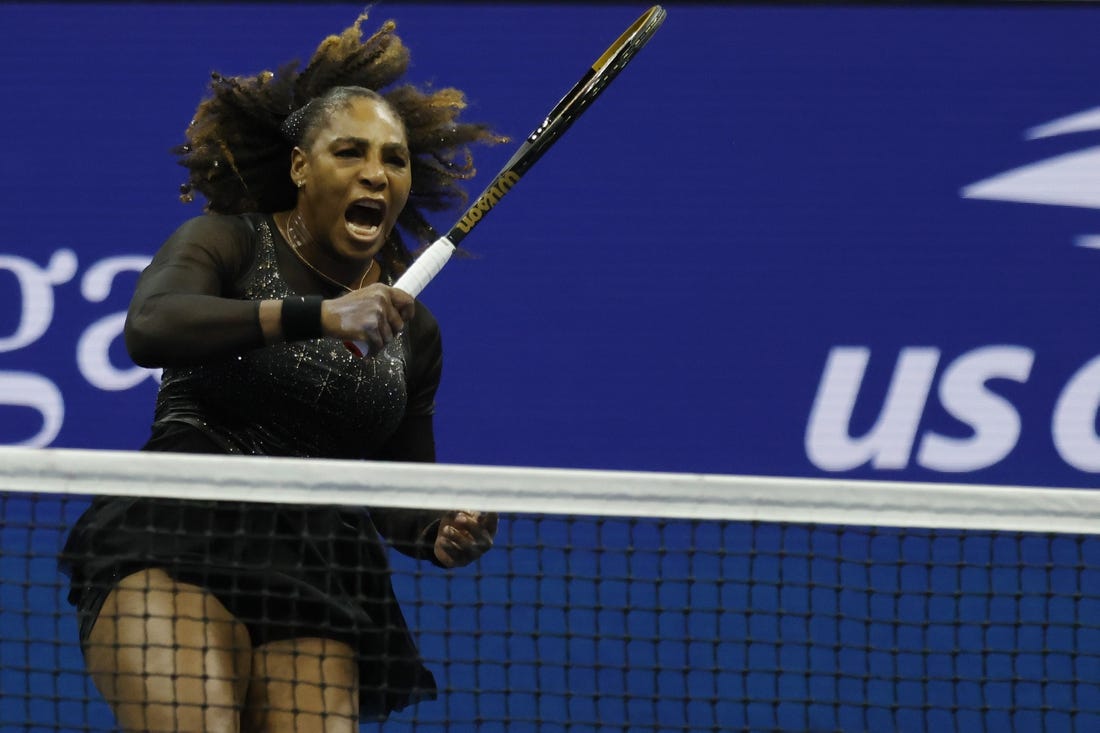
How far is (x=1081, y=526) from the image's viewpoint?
3119mm

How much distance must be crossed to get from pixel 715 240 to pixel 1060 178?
119 centimetres

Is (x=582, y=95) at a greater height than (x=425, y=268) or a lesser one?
greater

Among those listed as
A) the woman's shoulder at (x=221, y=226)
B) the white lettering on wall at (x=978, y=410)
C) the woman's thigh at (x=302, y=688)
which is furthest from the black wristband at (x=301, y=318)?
the white lettering on wall at (x=978, y=410)

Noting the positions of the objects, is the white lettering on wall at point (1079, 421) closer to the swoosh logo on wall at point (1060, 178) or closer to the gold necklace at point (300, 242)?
the swoosh logo on wall at point (1060, 178)

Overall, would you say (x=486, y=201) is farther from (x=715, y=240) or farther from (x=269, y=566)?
(x=715, y=240)

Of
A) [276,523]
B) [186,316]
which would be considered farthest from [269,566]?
[186,316]

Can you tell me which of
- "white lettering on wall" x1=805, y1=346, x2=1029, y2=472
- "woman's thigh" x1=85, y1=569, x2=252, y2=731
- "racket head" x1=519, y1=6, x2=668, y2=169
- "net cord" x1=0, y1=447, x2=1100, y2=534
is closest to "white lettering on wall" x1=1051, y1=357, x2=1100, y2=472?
"white lettering on wall" x1=805, y1=346, x2=1029, y2=472

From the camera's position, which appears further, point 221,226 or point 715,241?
A: point 715,241

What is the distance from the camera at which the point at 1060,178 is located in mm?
5855

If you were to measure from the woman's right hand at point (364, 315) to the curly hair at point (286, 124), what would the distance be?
62 centimetres

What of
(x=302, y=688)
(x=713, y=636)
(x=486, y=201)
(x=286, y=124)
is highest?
(x=286, y=124)

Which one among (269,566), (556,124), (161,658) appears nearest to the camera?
(161,658)

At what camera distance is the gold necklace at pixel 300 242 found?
3.46 m

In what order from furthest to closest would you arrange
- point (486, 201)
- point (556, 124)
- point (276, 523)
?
point (556, 124)
point (486, 201)
point (276, 523)
